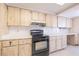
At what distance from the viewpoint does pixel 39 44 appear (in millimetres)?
4547

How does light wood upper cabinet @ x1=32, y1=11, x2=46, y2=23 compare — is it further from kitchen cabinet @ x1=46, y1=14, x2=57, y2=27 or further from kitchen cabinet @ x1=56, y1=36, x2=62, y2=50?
kitchen cabinet @ x1=56, y1=36, x2=62, y2=50

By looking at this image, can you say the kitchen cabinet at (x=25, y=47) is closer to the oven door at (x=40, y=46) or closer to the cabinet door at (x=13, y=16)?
the oven door at (x=40, y=46)

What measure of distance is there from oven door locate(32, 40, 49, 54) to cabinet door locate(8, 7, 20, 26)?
3.52ft

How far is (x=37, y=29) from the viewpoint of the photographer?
17.4 ft

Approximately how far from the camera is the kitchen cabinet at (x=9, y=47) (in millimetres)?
3463

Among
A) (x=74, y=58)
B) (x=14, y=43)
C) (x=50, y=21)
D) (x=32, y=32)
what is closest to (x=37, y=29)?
(x=32, y=32)

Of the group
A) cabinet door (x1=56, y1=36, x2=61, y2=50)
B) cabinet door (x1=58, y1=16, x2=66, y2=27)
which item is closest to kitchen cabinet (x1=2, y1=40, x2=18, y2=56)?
cabinet door (x1=56, y1=36, x2=61, y2=50)

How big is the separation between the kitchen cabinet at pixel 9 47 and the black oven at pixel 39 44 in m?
0.78

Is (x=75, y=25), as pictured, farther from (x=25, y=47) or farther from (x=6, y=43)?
(x=6, y=43)

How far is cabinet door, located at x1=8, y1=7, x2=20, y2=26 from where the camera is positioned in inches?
159

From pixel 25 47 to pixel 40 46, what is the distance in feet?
2.53

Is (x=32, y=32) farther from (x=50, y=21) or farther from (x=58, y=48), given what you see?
(x=58, y=48)

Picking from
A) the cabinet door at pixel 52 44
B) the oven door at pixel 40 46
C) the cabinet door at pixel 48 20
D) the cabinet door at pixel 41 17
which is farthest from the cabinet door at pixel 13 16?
the cabinet door at pixel 52 44

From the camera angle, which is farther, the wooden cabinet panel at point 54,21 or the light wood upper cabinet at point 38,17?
the wooden cabinet panel at point 54,21
